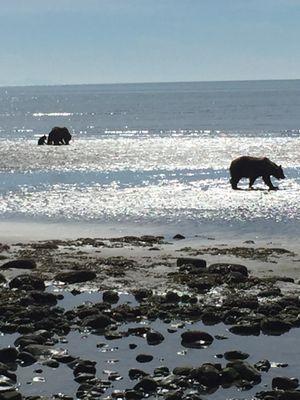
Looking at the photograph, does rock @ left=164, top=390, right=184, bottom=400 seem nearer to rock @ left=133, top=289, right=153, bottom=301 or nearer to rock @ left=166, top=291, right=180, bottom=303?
rock @ left=166, top=291, right=180, bottom=303

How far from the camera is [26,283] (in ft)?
58.8

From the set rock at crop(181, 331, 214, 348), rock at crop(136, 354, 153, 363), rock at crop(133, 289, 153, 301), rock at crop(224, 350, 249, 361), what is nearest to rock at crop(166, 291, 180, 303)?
rock at crop(133, 289, 153, 301)

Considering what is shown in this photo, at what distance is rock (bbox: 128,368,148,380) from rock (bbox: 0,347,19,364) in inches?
73.0

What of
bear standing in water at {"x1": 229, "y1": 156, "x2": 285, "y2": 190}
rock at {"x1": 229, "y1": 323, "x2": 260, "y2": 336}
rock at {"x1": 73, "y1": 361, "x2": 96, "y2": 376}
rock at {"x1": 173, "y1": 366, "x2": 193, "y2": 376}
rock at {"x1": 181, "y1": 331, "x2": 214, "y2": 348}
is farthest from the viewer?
bear standing in water at {"x1": 229, "y1": 156, "x2": 285, "y2": 190}

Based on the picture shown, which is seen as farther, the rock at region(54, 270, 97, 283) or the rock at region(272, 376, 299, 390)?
the rock at region(54, 270, 97, 283)

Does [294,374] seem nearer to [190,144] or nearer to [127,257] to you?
[127,257]

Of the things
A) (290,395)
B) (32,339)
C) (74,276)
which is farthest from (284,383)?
(74,276)

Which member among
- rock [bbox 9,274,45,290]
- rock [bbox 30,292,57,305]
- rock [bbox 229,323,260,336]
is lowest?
rock [bbox 229,323,260,336]

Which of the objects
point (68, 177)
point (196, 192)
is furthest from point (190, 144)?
point (196, 192)

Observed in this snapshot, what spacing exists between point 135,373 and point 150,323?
2853 millimetres

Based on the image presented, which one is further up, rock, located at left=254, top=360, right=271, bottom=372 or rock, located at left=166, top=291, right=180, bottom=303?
rock, located at left=166, top=291, right=180, bottom=303

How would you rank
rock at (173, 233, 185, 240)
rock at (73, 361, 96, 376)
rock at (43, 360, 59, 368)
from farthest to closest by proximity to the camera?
rock at (173, 233, 185, 240), rock at (43, 360, 59, 368), rock at (73, 361, 96, 376)

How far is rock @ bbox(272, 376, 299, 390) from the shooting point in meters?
11.9

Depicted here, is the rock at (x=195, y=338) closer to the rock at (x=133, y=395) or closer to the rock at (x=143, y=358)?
the rock at (x=143, y=358)
